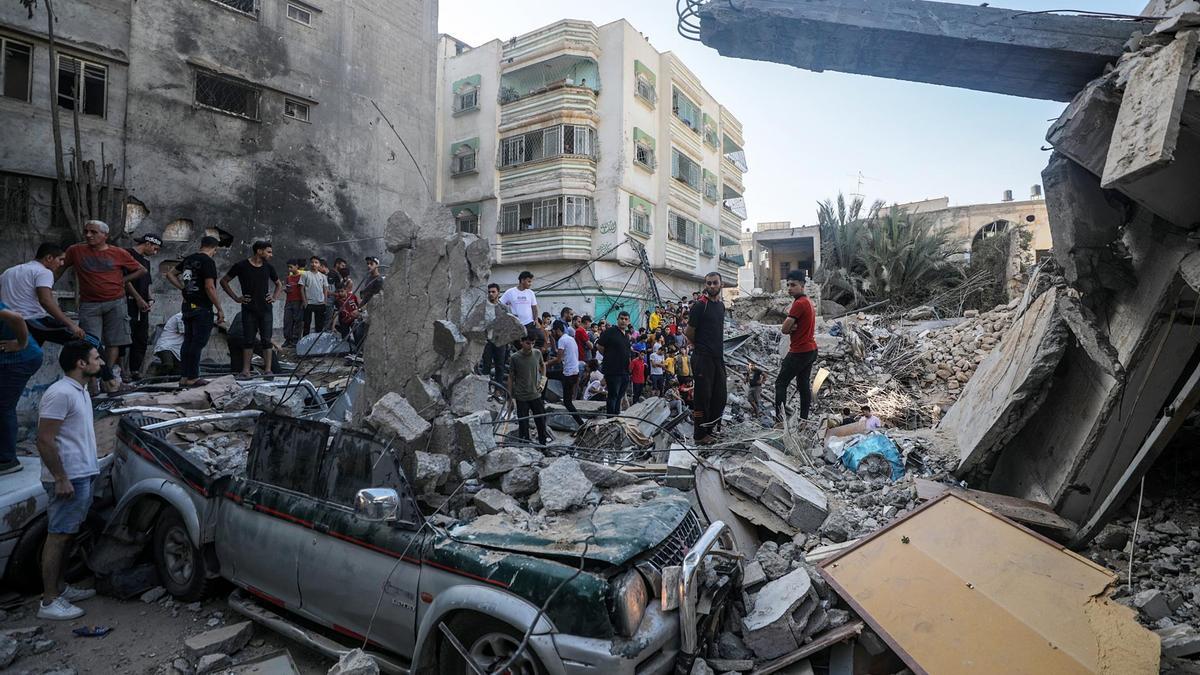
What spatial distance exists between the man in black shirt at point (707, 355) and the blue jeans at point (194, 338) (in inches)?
220

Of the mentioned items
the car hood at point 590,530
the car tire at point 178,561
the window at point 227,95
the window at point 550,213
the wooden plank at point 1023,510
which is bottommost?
the car tire at point 178,561

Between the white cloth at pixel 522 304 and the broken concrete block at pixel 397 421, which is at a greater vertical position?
the white cloth at pixel 522 304

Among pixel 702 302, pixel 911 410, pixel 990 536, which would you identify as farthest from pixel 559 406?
pixel 990 536

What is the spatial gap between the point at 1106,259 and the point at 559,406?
7.02 m

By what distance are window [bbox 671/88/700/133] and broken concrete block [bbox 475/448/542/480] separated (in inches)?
960

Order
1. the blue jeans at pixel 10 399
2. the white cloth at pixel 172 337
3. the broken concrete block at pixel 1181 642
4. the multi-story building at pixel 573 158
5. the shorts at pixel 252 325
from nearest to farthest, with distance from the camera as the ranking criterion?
the broken concrete block at pixel 1181 642 < the blue jeans at pixel 10 399 < the shorts at pixel 252 325 < the white cloth at pixel 172 337 < the multi-story building at pixel 573 158

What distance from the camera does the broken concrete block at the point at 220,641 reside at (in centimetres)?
365

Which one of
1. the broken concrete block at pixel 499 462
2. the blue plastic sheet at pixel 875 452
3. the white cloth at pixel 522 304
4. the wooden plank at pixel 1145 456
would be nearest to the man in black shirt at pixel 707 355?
the blue plastic sheet at pixel 875 452

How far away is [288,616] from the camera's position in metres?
4.04

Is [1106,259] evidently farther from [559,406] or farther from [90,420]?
[90,420]

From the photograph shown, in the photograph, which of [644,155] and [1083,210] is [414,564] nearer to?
[1083,210]

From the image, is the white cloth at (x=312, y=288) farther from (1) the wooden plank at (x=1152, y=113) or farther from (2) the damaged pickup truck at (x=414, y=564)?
(1) the wooden plank at (x=1152, y=113)

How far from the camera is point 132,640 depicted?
163 inches

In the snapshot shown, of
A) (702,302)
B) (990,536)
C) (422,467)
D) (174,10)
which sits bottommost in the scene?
(990,536)
